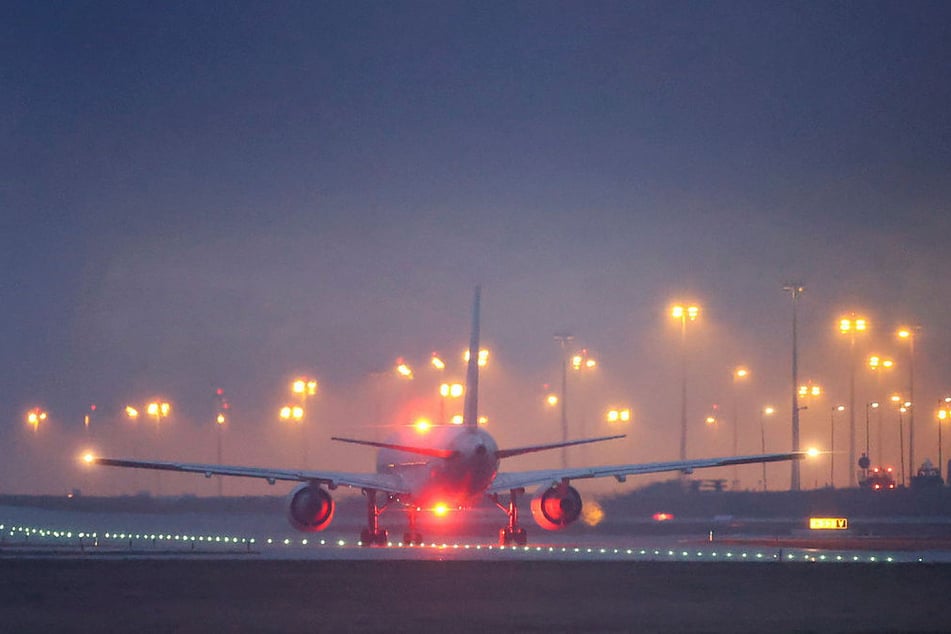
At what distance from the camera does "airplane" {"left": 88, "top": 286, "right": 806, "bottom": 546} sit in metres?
51.0

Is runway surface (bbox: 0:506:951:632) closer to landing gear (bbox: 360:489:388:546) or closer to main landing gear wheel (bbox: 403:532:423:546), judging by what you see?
landing gear (bbox: 360:489:388:546)

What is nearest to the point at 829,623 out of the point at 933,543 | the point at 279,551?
the point at 279,551

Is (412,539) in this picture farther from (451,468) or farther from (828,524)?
→ (828,524)

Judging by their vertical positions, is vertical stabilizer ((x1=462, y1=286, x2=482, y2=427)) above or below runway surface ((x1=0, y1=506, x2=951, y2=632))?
above

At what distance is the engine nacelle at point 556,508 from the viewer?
52.7m

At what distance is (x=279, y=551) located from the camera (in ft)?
145

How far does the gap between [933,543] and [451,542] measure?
1836 centimetres

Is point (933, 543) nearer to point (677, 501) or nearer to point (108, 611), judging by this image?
point (108, 611)

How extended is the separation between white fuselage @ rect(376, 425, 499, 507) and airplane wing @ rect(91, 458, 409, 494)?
0.78 m

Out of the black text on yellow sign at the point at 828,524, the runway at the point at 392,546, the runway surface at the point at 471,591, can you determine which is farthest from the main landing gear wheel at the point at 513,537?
the black text on yellow sign at the point at 828,524

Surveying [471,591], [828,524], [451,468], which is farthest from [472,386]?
[471,591]

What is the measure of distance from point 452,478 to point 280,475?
633cm

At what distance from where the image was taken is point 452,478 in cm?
5197

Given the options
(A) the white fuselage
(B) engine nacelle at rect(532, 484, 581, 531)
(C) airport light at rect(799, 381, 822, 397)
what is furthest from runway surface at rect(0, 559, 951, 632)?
(C) airport light at rect(799, 381, 822, 397)
